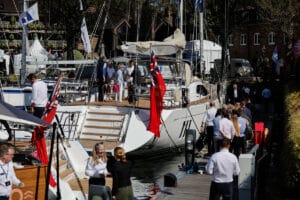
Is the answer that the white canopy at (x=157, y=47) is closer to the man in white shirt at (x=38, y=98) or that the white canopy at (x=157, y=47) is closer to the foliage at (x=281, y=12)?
the man in white shirt at (x=38, y=98)

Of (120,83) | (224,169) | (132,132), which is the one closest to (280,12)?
(120,83)

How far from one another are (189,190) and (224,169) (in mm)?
4019

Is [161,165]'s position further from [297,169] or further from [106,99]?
[297,169]

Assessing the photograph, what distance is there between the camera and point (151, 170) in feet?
71.1

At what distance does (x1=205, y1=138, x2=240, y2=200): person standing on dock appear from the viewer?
11.8m

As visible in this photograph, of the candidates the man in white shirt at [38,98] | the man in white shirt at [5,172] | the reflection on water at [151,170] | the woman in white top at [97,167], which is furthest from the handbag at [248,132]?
the man in white shirt at [5,172]

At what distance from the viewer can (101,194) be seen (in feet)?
37.6

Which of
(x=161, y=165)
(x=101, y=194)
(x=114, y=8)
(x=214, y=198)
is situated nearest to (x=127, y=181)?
(x=101, y=194)

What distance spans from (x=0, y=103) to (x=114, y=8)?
4605 centimetres

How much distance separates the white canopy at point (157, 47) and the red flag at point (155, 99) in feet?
20.0

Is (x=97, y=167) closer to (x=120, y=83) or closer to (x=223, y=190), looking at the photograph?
(x=223, y=190)

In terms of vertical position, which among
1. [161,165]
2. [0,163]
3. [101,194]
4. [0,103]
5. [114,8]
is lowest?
[161,165]

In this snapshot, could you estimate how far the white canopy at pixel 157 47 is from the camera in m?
27.8

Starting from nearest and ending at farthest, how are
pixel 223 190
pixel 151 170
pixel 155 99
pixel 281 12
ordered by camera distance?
pixel 223 190 < pixel 155 99 < pixel 151 170 < pixel 281 12
